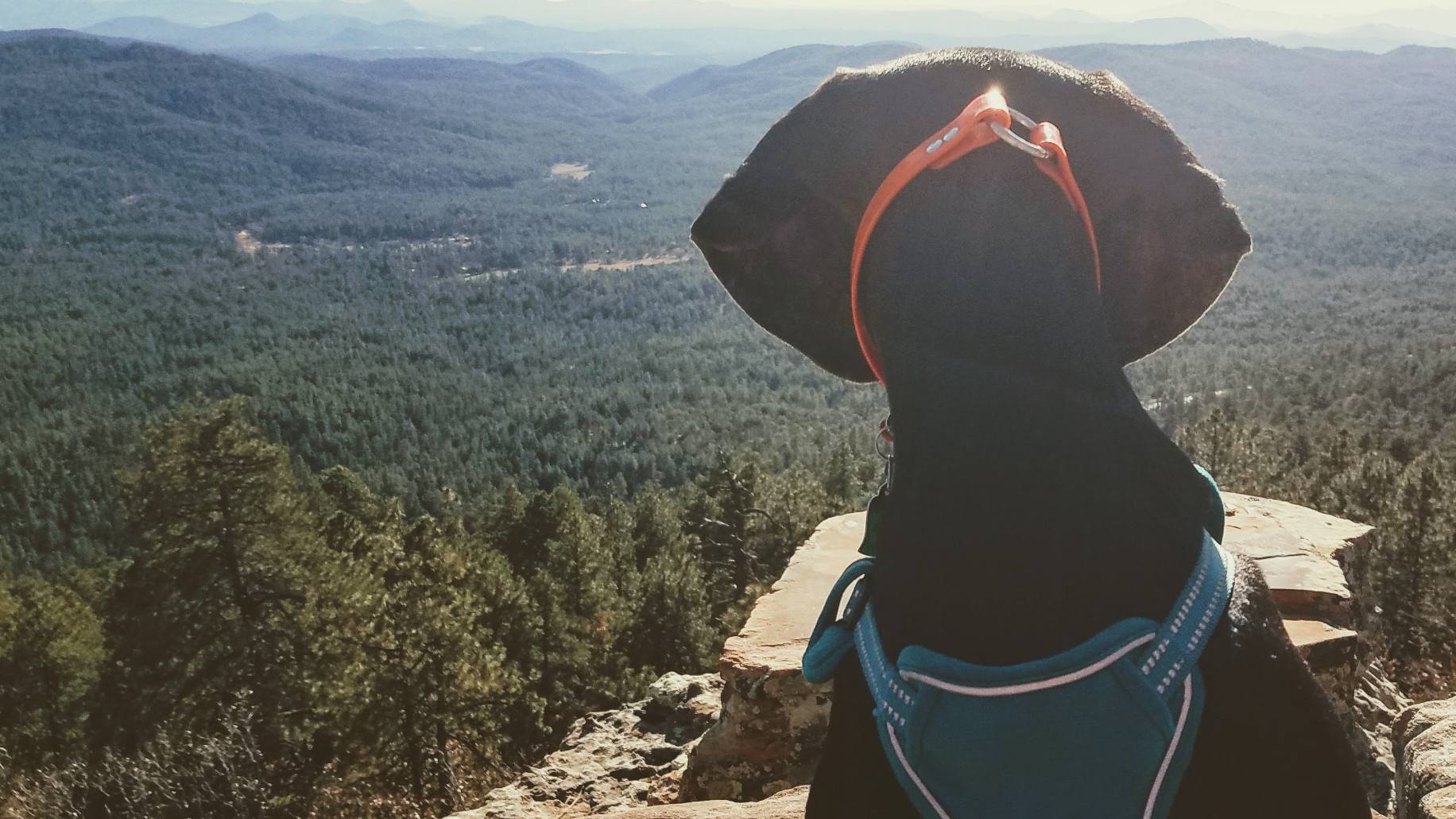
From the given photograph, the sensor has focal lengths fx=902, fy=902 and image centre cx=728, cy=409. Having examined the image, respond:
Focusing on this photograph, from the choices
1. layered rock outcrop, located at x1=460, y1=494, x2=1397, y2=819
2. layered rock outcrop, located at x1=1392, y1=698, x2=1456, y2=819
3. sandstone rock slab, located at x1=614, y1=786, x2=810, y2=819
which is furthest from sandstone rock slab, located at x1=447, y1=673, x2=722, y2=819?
layered rock outcrop, located at x1=1392, y1=698, x2=1456, y2=819

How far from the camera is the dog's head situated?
4.65ft

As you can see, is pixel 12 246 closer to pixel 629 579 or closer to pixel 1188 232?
pixel 629 579

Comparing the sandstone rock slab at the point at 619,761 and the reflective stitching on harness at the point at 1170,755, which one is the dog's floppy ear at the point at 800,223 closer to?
the reflective stitching on harness at the point at 1170,755

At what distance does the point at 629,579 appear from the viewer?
73.3 ft

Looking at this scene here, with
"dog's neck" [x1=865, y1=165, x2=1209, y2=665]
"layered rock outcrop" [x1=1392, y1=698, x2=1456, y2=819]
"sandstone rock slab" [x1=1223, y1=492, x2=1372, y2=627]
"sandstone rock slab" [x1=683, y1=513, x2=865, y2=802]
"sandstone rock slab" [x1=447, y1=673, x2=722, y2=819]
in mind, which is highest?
"dog's neck" [x1=865, y1=165, x2=1209, y2=665]

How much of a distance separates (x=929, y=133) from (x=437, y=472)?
7234cm

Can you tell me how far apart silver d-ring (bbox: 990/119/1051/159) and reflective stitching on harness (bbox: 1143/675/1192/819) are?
0.71 meters

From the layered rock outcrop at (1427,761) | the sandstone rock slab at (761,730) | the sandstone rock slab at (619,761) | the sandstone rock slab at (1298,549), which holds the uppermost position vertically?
the layered rock outcrop at (1427,761)

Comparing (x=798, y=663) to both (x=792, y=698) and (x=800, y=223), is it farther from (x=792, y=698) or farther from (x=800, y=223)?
(x=800, y=223)

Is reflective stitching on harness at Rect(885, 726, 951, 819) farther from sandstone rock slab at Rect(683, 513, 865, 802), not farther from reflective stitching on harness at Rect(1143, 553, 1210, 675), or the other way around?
sandstone rock slab at Rect(683, 513, 865, 802)

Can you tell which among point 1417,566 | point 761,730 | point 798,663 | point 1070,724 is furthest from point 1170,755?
point 1417,566

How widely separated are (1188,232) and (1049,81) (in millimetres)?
328

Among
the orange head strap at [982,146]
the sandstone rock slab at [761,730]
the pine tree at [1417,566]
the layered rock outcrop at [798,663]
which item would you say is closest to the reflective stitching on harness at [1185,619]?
the orange head strap at [982,146]

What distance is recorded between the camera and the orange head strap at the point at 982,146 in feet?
4.17
